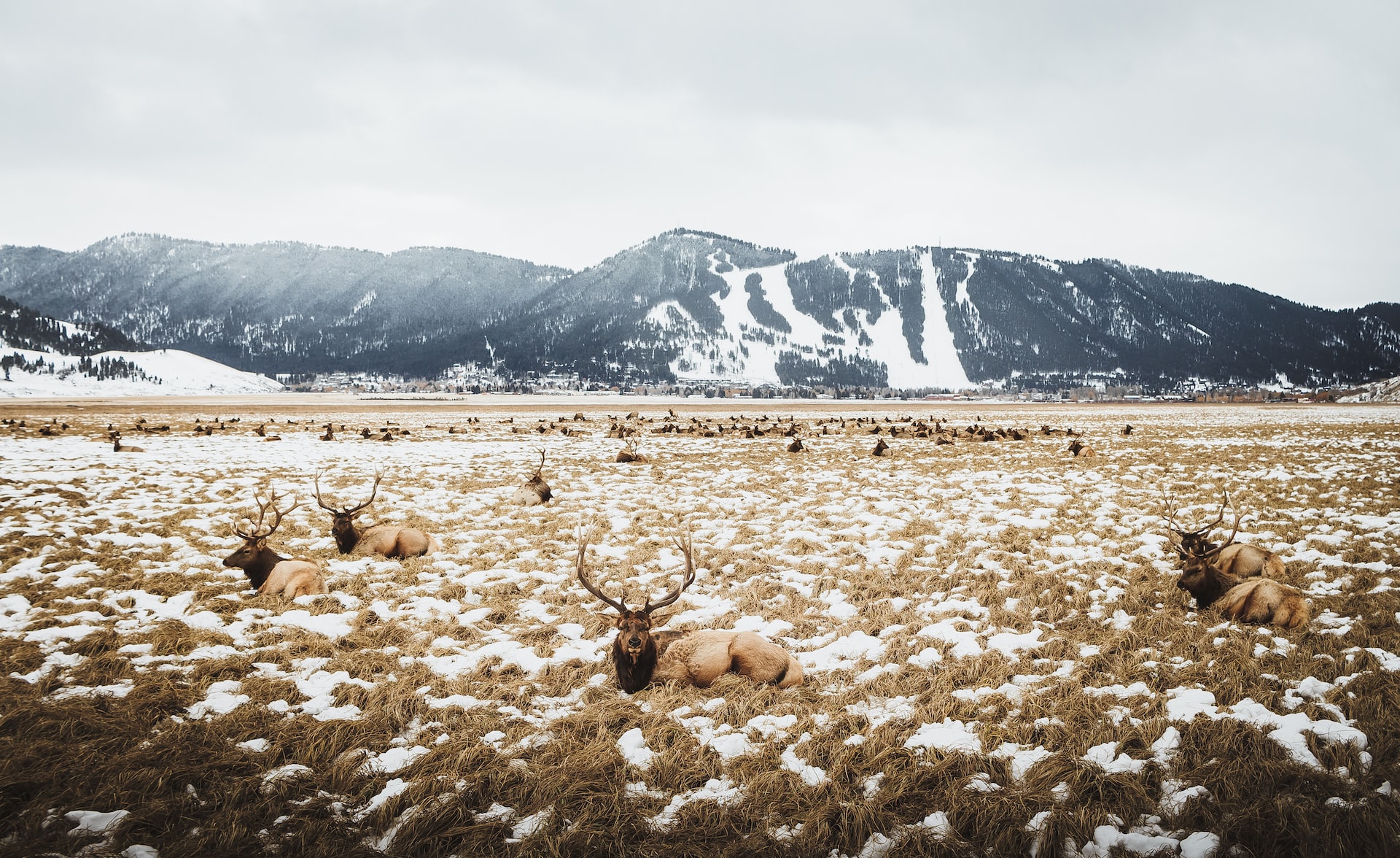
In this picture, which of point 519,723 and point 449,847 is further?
point 519,723

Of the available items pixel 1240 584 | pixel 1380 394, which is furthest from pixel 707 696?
pixel 1380 394

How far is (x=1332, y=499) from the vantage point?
13.8 metres

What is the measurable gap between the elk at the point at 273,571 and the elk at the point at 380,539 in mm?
1394

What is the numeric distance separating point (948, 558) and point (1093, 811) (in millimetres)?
6067

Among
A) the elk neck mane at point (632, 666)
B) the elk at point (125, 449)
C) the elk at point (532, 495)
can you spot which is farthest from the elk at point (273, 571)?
the elk at point (125, 449)

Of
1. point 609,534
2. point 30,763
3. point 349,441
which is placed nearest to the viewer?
point 30,763

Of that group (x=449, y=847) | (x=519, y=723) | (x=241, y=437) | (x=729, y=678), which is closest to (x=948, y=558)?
(x=729, y=678)

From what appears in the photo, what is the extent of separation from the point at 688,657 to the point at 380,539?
22.3ft

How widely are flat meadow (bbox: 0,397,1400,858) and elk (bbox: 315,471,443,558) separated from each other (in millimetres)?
338

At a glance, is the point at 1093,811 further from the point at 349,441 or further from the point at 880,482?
the point at 349,441

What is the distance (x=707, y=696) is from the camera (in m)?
5.70

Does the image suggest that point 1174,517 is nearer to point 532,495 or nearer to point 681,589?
point 681,589

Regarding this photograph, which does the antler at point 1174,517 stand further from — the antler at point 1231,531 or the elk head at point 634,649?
the elk head at point 634,649

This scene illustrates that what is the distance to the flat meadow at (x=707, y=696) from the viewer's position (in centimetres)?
384
